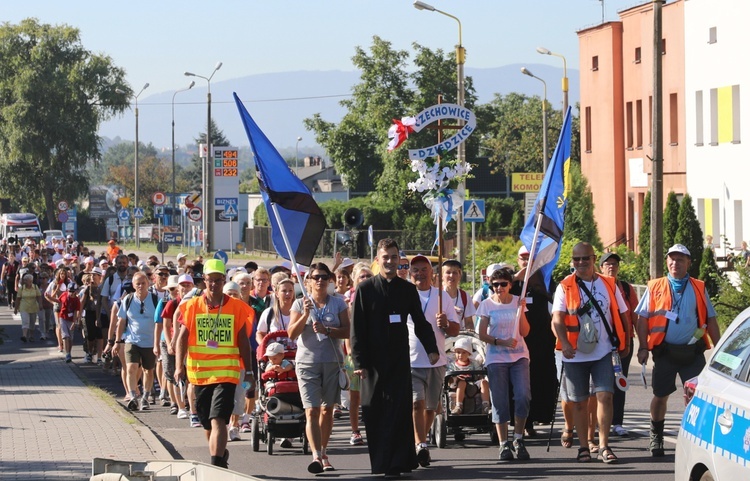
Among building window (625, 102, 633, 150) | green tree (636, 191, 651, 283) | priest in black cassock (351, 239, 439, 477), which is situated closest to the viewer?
priest in black cassock (351, 239, 439, 477)

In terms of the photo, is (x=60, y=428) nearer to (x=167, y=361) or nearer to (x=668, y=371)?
(x=167, y=361)

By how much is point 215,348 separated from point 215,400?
395mm

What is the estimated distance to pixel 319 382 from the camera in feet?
38.1

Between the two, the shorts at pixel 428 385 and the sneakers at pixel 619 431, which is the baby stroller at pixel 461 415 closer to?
the shorts at pixel 428 385

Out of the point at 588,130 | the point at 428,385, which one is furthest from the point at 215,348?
the point at 588,130

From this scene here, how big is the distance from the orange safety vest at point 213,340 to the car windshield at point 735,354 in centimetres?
424

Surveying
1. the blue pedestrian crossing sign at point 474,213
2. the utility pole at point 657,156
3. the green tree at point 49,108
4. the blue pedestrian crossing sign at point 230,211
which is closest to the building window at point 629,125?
the blue pedestrian crossing sign at point 230,211

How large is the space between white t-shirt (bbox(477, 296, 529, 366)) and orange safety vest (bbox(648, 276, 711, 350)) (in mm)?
1123

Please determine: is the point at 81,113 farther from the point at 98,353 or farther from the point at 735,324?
the point at 735,324

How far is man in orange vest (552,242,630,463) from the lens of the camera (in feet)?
37.9

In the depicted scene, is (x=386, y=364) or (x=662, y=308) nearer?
(x=386, y=364)

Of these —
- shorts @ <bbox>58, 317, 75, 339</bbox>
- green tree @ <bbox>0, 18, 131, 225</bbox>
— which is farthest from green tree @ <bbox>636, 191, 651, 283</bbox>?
green tree @ <bbox>0, 18, 131, 225</bbox>

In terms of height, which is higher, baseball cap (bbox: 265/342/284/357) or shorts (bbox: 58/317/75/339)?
baseball cap (bbox: 265/342/284/357)

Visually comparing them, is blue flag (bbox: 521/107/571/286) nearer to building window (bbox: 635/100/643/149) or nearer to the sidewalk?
the sidewalk
